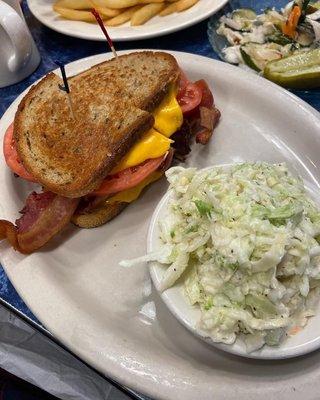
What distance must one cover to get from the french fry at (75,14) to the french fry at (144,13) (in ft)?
0.64

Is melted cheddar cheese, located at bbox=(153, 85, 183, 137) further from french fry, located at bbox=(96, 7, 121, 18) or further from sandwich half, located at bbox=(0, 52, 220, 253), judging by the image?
french fry, located at bbox=(96, 7, 121, 18)

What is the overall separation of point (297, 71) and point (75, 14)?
1.06 meters

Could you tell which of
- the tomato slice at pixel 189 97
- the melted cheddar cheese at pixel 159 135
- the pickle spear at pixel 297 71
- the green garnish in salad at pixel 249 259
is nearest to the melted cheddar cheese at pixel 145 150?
the melted cheddar cheese at pixel 159 135

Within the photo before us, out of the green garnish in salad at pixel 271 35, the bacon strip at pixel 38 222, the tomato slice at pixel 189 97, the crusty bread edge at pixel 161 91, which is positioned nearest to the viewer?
the bacon strip at pixel 38 222

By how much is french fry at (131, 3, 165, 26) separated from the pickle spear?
0.62m

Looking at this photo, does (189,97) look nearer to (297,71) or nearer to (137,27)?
(297,71)

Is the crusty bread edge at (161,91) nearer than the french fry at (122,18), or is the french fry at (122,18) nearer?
the crusty bread edge at (161,91)

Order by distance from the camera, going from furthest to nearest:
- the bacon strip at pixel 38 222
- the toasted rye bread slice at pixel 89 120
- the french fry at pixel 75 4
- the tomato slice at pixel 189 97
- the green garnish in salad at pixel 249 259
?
the french fry at pixel 75 4 → the tomato slice at pixel 189 97 → the toasted rye bread slice at pixel 89 120 → the bacon strip at pixel 38 222 → the green garnish in salad at pixel 249 259

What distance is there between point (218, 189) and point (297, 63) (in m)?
1.01

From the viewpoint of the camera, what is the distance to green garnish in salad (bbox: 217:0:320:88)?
6.92 feet

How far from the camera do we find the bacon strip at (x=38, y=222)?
140 centimetres

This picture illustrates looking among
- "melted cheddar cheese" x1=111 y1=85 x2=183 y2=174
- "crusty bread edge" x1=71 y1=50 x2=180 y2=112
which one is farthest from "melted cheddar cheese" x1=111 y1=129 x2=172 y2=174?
"crusty bread edge" x1=71 y1=50 x2=180 y2=112

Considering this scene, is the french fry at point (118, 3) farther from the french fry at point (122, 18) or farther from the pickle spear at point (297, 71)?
the pickle spear at point (297, 71)

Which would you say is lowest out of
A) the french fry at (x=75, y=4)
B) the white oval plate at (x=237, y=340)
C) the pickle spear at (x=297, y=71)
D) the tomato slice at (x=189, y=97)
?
the pickle spear at (x=297, y=71)
